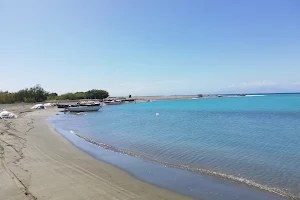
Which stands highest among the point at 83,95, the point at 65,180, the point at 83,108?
the point at 83,95

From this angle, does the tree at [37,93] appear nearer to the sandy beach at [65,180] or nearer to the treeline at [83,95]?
the treeline at [83,95]

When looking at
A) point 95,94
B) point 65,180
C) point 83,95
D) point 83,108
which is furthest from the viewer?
point 95,94

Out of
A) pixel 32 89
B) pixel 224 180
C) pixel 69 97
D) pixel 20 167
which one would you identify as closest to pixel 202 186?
pixel 224 180

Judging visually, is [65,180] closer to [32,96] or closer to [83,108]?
[83,108]

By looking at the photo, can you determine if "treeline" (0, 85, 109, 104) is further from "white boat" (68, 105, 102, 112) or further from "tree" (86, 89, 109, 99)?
"white boat" (68, 105, 102, 112)

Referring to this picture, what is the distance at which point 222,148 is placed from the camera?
19094mm

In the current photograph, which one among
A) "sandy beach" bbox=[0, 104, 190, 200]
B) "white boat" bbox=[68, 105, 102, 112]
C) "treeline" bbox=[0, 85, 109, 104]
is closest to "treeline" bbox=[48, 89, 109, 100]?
"treeline" bbox=[0, 85, 109, 104]

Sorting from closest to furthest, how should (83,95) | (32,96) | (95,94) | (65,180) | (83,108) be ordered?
(65,180), (83,108), (32,96), (83,95), (95,94)

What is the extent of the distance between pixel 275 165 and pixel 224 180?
4251mm

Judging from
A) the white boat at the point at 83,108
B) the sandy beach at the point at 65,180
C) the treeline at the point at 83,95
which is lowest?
the sandy beach at the point at 65,180

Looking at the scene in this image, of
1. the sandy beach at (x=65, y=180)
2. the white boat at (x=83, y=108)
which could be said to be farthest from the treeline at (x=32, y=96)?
the sandy beach at (x=65, y=180)

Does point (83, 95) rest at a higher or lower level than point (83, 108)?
higher

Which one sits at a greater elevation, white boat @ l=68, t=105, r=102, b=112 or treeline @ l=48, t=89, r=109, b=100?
treeline @ l=48, t=89, r=109, b=100

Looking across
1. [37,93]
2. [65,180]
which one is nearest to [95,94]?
[37,93]
